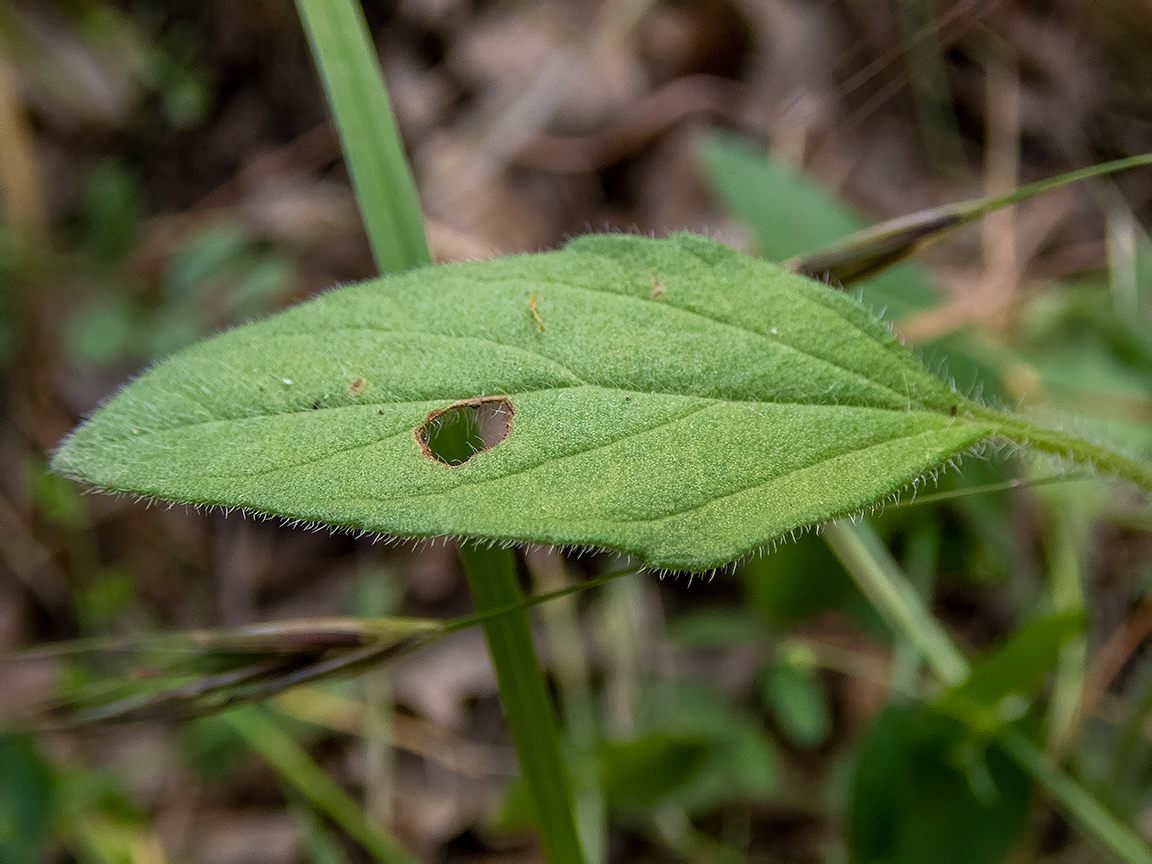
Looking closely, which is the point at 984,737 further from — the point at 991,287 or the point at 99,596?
the point at 99,596

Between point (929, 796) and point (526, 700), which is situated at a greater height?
point (526, 700)

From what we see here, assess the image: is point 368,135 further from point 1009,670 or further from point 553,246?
point 1009,670

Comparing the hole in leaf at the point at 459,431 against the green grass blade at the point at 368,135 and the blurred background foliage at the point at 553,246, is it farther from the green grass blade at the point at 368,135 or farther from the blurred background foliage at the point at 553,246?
the blurred background foliage at the point at 553,246

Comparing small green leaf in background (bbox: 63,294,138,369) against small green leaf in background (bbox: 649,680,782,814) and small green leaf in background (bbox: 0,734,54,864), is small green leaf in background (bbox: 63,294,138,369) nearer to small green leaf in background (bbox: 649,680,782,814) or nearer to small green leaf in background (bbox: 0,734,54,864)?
small green leaf in background (bbox: 0,734,54,864)

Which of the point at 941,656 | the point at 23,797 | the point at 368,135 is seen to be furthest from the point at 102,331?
the point at 941,656

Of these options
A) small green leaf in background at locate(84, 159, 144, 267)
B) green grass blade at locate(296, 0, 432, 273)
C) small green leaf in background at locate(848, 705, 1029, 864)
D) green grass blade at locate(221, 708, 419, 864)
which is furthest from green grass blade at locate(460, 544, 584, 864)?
small green leaf in background at locate(84, 159, 144, 267)

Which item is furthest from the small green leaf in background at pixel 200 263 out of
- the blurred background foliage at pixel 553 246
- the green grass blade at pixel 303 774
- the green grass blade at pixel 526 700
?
the green grass blade at pixel 526 700
